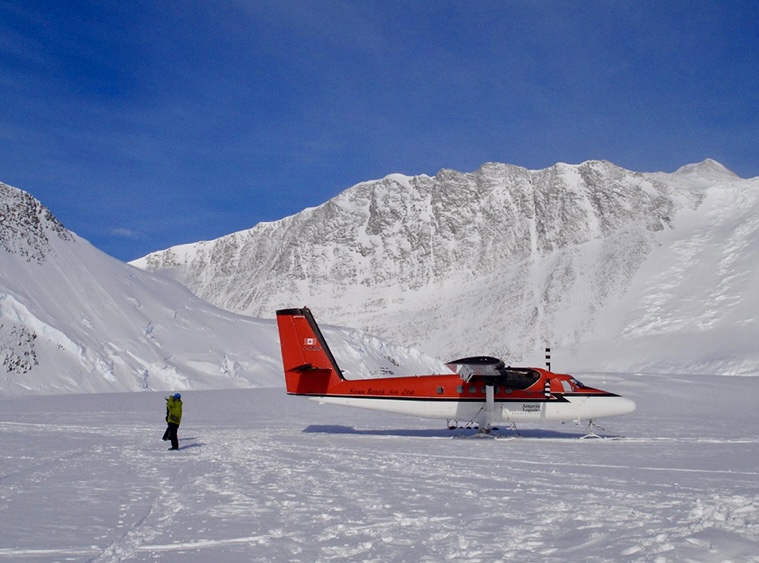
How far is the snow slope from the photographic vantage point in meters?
7.02

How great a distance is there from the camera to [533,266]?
424ft

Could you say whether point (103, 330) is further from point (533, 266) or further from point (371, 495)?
point (533, 266)

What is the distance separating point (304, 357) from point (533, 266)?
4440 inches

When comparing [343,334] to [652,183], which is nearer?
[343,334]

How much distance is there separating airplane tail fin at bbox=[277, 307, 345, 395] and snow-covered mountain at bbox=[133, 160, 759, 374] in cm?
7319

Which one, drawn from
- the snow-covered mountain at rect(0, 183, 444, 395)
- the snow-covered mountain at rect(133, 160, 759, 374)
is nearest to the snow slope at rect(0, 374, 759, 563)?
the snow-covered mountain at rect(0, 183, 444, 395)

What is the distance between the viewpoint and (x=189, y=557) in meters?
6.77

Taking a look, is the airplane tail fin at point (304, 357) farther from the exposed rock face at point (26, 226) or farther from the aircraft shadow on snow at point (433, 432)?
the exposed rock face at point (26, 226)

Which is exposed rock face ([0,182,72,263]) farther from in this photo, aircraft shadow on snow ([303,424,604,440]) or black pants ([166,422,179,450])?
black pants ([166,422,179,450])

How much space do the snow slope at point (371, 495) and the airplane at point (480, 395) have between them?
3.03 ft

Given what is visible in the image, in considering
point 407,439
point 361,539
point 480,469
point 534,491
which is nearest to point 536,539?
point 361,539

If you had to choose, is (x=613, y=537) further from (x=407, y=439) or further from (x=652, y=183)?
(x=652, y=183)


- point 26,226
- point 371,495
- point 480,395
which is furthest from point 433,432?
point 26,226

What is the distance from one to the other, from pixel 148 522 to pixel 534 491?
613 cm
